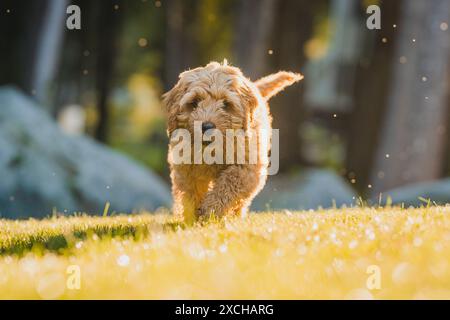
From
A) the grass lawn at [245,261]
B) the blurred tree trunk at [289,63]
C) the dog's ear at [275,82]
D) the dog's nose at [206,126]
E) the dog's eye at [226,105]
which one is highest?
the blurred tree trunk at [289,63]

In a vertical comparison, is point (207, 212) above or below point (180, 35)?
below

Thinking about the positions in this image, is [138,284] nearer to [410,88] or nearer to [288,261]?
[288,261]

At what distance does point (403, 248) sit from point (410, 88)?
10.9 meters

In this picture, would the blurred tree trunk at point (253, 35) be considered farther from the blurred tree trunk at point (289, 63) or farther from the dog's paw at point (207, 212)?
Result: the dog's paw at point (207, 212)

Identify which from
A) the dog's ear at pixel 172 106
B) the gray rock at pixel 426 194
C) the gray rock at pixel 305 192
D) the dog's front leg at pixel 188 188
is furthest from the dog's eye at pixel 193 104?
the gray rock at pixel 305 192

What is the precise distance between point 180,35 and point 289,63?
4550mm

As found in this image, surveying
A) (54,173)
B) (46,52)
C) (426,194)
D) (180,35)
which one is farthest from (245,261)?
(180,35)

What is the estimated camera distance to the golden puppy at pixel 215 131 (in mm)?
6977

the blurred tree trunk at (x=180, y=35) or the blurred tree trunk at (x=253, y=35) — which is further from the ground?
the blurred tree trunk at (x=180, y=35)

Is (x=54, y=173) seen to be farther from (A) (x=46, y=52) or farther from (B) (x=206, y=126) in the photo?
(B) (x=206, y=126)

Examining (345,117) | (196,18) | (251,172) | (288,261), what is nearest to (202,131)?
(251,172)

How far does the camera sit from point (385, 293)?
4332 mm

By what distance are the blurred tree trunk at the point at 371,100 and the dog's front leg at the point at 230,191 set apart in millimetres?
10027

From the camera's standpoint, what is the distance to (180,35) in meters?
21.4
